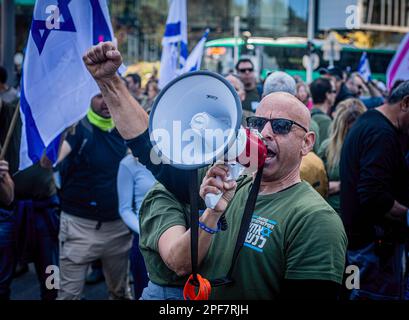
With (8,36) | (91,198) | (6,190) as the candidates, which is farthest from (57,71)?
(8,36)

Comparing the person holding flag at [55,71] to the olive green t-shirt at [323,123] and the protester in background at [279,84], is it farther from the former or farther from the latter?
the olive green t-shirt at [323,123]

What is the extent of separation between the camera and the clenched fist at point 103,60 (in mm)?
2139

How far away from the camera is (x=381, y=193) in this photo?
3221mm

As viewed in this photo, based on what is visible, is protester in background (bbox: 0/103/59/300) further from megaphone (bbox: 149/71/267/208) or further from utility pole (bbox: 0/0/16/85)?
utility pole (bbox: 0/0/16/85)

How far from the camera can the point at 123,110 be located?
2.18 meters

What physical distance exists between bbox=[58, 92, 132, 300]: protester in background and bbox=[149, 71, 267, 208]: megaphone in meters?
2.48

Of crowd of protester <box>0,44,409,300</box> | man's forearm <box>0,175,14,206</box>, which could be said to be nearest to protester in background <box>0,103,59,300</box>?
crowd of protester <box>0,44,409,300</box>

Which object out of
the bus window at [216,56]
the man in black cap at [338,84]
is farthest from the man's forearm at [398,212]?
the bus window at [216,56]

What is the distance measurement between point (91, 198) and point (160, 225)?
228 cm

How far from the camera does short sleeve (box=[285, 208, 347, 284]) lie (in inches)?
75.2

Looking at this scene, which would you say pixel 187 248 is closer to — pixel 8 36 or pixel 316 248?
pixel 316 248

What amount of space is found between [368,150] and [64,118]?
177 centimetres

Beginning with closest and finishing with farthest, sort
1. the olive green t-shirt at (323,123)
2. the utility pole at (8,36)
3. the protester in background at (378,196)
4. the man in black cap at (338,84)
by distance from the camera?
the protester in background at (378,196)
the olive green t-shirt at (323,123)
the man in black cap at (338,84)
the utility pole at (8,36)

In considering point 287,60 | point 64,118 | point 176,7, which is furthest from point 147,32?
point 64,118
